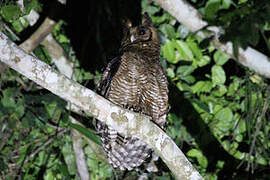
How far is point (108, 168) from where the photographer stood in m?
3.21

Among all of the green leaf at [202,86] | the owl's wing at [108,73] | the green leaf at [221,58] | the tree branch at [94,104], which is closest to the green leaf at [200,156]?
the green leaf at [202,86]

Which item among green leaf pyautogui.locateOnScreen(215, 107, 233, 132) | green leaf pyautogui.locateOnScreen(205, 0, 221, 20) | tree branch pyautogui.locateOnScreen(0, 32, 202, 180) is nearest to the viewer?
tree branch pyautogui.locateOnScreen(0, 32, 202, 180)

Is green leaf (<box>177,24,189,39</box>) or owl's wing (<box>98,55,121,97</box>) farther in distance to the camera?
green leaf (<box>177,24,189,39</box>)

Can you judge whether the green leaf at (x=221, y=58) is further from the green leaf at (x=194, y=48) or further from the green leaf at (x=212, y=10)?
the green leaf at (x=212, y=10)

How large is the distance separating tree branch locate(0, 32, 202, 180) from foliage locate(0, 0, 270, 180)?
0.81 metres

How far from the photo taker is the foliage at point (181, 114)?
8.90 feet

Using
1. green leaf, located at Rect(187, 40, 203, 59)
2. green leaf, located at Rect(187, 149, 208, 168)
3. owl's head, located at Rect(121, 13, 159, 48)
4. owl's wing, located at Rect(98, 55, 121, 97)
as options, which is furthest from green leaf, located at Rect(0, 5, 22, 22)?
green leaf, located at Rect(187, 149, 208, 168)

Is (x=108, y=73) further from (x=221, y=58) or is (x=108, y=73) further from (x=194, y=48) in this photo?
(x=221, y=58)

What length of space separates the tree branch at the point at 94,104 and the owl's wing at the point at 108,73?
0.67 meters

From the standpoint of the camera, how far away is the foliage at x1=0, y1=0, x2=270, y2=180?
2713mm

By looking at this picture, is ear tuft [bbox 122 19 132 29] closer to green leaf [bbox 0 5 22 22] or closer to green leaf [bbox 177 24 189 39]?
green leaf [bbox 177 24 189 39]

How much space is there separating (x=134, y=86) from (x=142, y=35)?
0.42 metres

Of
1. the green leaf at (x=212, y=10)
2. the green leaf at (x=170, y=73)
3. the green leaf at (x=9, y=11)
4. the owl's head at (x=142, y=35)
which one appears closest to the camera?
the green leaf at (x=9, y=11)

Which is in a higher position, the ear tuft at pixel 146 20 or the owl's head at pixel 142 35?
the ear tuft at pixel 146 20
